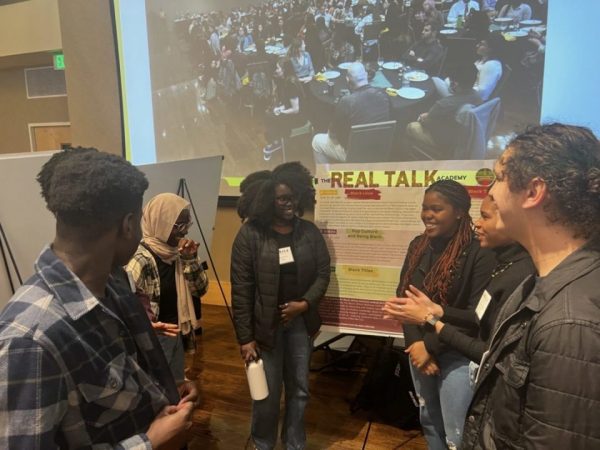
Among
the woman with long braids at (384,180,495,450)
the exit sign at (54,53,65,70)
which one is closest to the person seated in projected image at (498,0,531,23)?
the woman with long braids at (384,180,495,450)

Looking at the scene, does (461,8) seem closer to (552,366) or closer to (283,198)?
(283,198)

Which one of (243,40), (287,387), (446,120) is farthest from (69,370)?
(243,40)

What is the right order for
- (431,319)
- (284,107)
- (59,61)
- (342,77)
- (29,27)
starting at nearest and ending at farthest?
1. (431,319)
2. (342,77)
3. (284,107)
4. (29,27)
5. (59,61)

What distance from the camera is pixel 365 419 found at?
2467mm

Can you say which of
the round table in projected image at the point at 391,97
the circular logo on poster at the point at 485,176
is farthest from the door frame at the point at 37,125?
the circular logo on poster at the point at 485,176

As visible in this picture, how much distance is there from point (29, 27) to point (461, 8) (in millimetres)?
4538

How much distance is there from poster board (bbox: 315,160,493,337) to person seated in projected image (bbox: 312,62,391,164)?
89cm

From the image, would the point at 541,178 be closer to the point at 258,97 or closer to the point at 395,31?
the point at 395,31

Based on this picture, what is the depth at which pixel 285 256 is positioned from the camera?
198 cm

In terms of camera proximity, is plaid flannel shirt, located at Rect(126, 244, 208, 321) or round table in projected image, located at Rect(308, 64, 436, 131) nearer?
plaid flannel shirt, located at Rect(126, 244, 208, 321)

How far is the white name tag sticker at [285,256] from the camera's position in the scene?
77.4 inches

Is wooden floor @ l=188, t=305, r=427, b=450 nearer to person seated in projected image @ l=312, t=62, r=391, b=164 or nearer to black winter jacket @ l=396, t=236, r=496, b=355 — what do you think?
black winter jacket @ l=396, t=236, r=496, b=355

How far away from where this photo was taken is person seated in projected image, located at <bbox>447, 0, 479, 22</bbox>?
2719mm

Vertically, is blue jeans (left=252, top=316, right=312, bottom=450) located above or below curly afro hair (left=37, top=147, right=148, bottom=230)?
below
